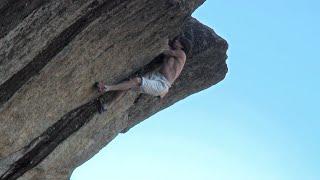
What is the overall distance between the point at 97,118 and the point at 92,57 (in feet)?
9.45

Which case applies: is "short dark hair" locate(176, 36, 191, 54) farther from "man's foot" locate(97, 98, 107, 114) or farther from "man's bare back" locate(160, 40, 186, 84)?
"man's foot" locate(97, 98, 107, 114)

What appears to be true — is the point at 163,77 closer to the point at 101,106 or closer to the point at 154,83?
the point at 154,83

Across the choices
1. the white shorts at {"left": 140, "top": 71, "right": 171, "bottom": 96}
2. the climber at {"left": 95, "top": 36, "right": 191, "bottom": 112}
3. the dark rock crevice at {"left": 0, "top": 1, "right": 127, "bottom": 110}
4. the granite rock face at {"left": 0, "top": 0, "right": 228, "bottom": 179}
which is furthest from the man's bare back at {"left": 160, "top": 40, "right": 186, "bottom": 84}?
the dark rock crevice at {"left": 0, "top": 1, "right": 127, "bottom": 110}

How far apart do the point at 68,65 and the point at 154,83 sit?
2.92m

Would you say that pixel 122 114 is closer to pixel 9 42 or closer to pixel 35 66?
pixel 35 66

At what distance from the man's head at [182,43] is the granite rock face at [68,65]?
725 millimetres

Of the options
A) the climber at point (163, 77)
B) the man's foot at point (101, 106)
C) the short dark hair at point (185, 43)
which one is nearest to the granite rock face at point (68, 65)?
the man's foot at point (101, 106)

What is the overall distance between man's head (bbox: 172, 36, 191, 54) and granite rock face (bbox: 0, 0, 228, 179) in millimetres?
725

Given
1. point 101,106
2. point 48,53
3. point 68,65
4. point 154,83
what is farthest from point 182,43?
point 48,53

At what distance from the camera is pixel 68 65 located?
51.7 ft

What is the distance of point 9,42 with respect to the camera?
13961 mm

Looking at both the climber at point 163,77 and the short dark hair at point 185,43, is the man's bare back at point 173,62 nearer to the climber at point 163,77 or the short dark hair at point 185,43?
the climber at point 163,77

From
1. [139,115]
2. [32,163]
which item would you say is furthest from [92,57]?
[139,115]

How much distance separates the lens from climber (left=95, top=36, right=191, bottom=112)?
1739 centimetres
